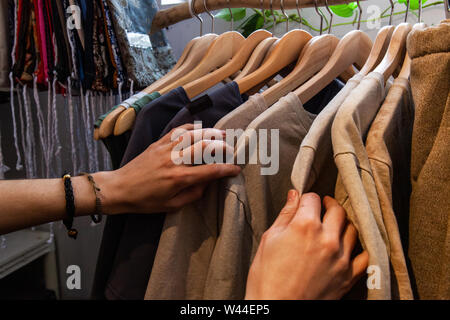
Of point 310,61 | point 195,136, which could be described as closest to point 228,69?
point 310,61

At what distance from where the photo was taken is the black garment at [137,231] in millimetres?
461

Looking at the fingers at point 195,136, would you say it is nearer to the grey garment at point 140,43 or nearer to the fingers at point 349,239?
the fingers at point 349,239

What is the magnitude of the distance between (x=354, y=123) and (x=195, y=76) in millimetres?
398

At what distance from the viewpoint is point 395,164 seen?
43cm

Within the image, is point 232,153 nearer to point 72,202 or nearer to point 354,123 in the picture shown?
point 354,123

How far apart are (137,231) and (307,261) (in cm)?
28

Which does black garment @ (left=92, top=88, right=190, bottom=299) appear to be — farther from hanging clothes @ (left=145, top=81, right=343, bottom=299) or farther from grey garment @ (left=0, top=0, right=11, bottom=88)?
grey garment @ (left=0, top=0, right=11, bottom=88)

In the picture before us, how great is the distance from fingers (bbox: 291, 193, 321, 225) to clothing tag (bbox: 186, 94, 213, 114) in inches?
8.9

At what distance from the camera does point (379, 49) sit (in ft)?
1.79

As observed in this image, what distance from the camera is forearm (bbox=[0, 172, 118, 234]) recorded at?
0.50 meters

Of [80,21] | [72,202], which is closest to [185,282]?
[72,202]

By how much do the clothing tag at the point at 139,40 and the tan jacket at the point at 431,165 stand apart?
694 millimetres

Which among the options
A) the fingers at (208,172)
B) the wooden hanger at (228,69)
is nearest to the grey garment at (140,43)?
the wooden hanger at (228,69)

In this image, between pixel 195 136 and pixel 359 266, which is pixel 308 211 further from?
pixel 195 136
